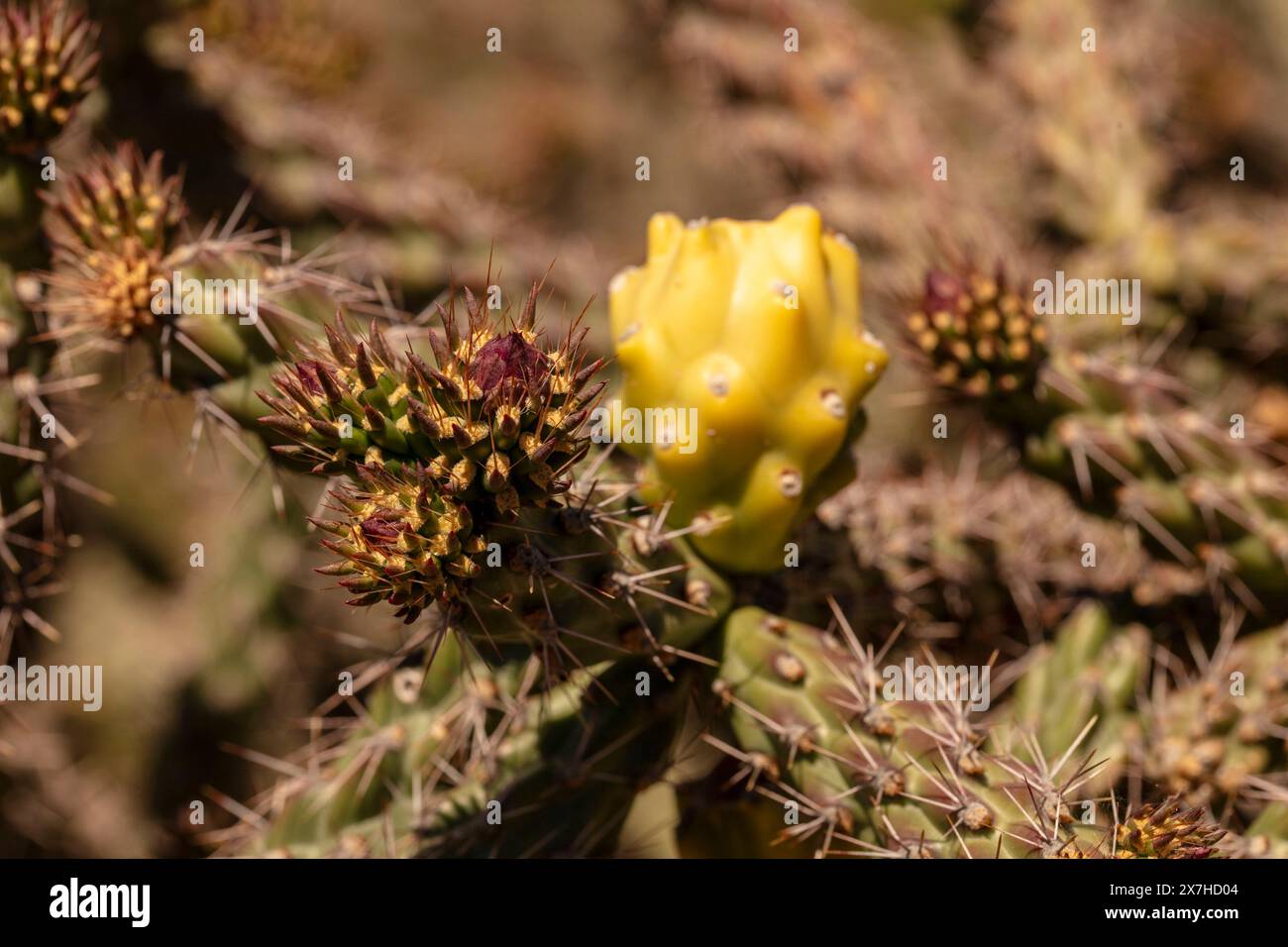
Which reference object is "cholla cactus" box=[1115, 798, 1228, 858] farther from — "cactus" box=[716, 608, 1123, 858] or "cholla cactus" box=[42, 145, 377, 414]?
"cholla cactus" box=[42, 145, 377, 414]

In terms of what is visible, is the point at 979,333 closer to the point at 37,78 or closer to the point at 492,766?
the point at 492,766

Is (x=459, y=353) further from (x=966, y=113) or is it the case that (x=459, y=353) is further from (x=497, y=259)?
(x=966, y=113)

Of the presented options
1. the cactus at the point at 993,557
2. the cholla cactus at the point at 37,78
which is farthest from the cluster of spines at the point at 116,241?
the cactus at the point at 993,557

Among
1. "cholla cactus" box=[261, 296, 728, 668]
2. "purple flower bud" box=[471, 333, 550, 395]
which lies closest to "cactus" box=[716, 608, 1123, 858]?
"cholla cactus" box=[261, 296, 728, 668]

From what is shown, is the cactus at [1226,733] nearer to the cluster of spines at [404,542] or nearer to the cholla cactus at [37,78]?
the cluster of spines at [404,542]

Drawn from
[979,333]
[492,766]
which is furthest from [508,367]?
[979,333]
